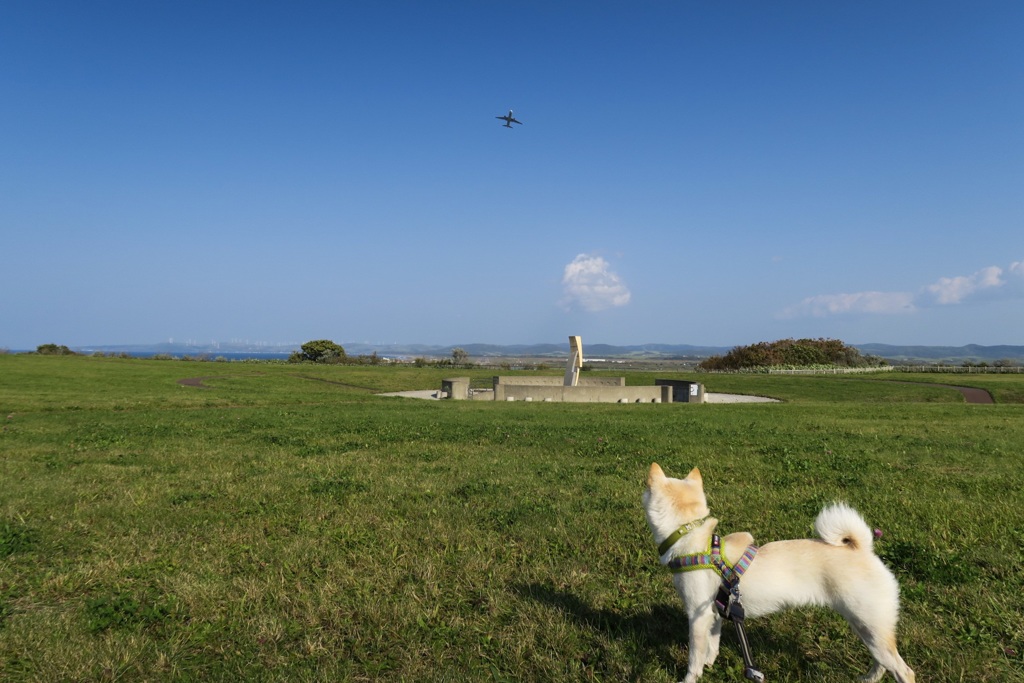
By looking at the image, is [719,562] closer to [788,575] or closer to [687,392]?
[788,575]

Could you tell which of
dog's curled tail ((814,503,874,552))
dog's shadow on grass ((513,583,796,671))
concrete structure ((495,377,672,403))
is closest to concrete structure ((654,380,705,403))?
concrete structure ((495,377,672,403))

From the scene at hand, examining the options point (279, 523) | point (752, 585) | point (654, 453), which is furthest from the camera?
point (654, 453)

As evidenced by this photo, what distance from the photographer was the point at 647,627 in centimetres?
495

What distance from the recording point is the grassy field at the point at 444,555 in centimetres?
448

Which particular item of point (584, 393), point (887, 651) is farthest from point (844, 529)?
point (584, 393)

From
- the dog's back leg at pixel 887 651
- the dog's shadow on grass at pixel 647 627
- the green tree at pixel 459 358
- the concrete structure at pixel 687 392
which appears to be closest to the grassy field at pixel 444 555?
the dog's shadow on grass at pixel 647 627

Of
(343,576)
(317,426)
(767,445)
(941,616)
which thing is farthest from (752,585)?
(317,426)

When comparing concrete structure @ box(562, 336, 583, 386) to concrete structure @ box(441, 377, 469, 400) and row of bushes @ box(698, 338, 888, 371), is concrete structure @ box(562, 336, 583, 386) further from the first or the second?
row of bushes @ box(698, 338, 888, 371)

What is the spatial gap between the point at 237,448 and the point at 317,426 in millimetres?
4575

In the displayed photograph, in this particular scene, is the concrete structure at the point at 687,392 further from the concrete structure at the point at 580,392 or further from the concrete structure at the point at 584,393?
the concrete structure at the point at 584,393

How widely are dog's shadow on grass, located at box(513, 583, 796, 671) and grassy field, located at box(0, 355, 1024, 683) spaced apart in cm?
3

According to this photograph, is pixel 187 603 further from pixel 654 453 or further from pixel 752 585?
pixel 654 453

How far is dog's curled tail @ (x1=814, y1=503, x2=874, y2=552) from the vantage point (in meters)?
3.93

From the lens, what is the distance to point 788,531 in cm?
723
